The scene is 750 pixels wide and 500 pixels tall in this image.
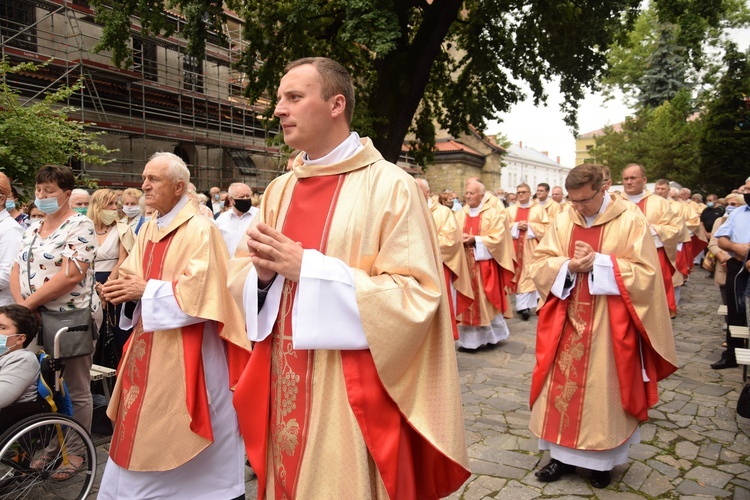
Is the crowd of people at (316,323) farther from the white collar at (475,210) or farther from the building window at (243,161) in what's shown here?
the building window at (243,161)

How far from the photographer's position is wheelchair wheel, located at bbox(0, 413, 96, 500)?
3.44 m

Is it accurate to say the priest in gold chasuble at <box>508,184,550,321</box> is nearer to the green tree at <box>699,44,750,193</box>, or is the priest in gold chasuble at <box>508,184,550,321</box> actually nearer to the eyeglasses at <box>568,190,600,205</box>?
the eyeglasses at <box>568,190,600,205</box>

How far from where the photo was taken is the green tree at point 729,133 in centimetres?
2250

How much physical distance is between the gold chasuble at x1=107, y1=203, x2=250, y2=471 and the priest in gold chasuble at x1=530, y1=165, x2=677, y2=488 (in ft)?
7.00

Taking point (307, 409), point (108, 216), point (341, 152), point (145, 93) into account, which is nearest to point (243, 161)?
point (145, 93)

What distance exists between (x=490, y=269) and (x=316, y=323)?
646 cm

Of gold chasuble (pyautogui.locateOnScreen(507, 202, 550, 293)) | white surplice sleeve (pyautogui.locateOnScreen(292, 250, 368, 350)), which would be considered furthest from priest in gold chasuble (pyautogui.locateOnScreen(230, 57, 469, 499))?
gold chasuble (pyautogui.locateOnScreen(507, 202, 550, 293))

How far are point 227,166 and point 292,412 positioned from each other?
20437 mm

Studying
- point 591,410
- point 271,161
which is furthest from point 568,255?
point 271,161

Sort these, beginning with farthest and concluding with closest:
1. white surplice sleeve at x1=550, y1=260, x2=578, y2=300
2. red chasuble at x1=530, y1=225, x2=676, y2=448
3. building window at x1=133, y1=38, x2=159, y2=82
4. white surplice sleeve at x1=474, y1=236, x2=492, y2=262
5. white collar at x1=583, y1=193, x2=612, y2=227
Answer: building window at x1=133, y1=38, x2=159, y2=82 < white surplice sleeve at x1=474, y1=236, x2=492, y2=262 < white collar at x1=583, y1=193, x2=612, y2=227 < white surplice sleeve at x1=550, y1=260, x2=578, y2=300 < red chasuble at x1=530, y1=225, x2=676, y2=448

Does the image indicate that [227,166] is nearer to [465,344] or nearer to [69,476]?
[465,344]

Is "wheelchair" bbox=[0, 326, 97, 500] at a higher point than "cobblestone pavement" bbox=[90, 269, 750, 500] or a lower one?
higher

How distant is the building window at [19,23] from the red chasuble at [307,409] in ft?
52.8

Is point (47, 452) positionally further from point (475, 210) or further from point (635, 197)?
point (635, 197)
